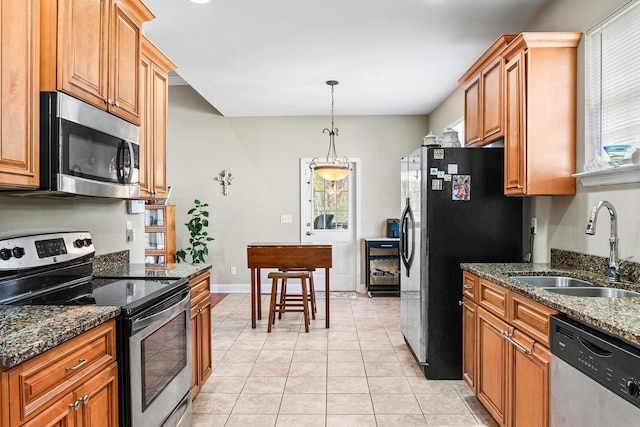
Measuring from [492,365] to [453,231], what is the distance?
0.98 meters

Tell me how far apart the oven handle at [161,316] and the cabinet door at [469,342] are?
1736 millimetres

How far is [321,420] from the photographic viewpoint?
8.03 ft

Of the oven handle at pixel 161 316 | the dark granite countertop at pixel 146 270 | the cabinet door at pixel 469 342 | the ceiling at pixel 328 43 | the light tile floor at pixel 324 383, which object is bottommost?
the light tile floor at pixel 324 383

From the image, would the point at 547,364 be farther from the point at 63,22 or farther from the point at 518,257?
the point at 63,22

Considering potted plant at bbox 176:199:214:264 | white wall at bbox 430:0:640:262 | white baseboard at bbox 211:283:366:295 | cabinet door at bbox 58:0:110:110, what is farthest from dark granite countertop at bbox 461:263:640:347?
potted plant at bbox 176:199:214:264

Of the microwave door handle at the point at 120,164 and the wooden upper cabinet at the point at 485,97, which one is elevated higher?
the wooden upper cabinet at the point at 485,97

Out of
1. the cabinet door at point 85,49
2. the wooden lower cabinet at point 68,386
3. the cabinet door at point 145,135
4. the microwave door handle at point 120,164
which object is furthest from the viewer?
the cabinet door at point 145,135

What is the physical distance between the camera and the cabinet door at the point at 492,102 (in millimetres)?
2822

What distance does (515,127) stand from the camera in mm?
2584

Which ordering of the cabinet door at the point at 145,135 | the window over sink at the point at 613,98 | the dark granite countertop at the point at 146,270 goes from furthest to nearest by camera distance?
the cabinet door at the point at 145,135, the dark granite countertop at the point at 146,270, the window over sink at the point at 613,98

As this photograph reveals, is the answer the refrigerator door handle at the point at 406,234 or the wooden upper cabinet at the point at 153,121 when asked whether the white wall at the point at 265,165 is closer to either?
the refrigerator door handle at the point at 406,234

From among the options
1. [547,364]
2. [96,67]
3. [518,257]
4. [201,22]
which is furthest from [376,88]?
[547,364]

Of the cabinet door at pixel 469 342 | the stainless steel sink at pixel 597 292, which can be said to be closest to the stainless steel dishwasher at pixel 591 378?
the stainless steel sink at pixel 597 292

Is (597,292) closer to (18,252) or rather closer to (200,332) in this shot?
(200,332)
